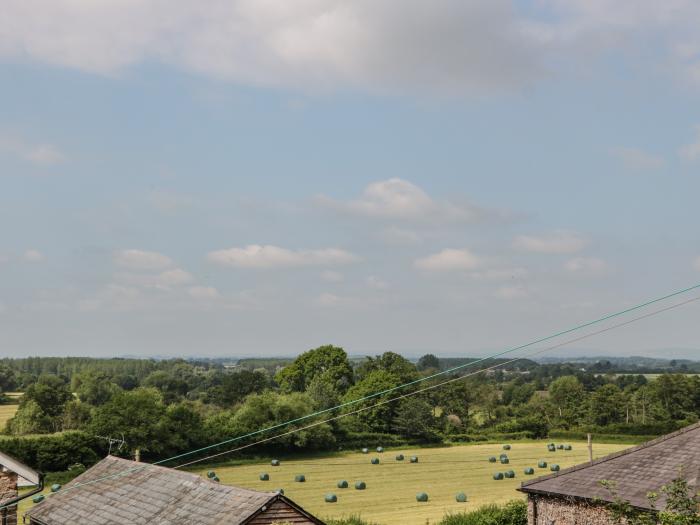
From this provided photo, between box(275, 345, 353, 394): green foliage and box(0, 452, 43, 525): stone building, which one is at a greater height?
box(275, 345, 353, 394): green foliage

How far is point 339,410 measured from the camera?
9519 centimetres

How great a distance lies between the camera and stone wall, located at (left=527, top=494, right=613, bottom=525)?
76.8ft

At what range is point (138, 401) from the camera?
66.5m

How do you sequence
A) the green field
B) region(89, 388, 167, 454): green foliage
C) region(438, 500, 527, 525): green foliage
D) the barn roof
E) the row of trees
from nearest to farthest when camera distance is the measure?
the barn roof < region(438, 500, 527, 525): green foliage < region(89, 388, 167, 454): green foliage < the row of trees < the green field

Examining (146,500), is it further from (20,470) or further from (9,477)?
(9,477)

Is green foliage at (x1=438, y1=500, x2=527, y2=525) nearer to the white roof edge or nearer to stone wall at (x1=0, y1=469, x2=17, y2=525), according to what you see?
the white roof edge

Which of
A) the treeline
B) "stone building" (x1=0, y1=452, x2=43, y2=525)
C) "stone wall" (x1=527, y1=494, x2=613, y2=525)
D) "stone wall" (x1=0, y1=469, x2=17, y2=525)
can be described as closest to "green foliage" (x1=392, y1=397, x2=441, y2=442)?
the treeline

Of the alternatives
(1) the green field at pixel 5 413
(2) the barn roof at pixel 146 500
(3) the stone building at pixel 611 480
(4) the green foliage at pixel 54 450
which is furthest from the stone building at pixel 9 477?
(1) the green field at pixel 5 413

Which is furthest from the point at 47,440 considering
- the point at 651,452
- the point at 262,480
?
the point at 651,452

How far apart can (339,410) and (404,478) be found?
34.1m

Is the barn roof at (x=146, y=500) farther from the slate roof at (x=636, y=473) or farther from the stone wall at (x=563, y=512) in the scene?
the slate roof at (x=636, y=473)

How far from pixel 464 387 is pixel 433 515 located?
237 feet

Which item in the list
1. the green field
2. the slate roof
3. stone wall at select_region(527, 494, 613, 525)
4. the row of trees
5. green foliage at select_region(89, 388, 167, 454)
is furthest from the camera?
the green field

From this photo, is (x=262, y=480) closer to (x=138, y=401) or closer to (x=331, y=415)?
(x=138, y=401)
